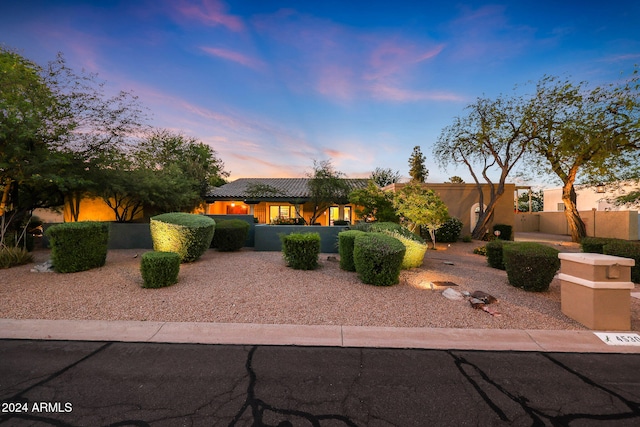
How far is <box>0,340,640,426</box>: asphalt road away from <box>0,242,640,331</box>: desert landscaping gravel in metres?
1.02

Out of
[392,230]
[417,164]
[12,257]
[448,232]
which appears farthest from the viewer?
A: [417,164]

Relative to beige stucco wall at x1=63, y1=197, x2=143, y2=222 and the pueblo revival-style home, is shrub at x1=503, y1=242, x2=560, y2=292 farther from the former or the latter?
beige stucco wall at x1=63, y1=197, x2=143, y2=222

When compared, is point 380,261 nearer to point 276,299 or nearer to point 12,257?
point 276,299

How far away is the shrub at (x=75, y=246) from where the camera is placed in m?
7.21

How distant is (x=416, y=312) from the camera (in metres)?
4.98

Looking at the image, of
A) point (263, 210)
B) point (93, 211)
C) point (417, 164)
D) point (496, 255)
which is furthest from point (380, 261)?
point (417, 164)

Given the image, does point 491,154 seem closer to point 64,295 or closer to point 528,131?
point 528,131

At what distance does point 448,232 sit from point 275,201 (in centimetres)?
1247

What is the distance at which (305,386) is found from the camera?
2869 mm

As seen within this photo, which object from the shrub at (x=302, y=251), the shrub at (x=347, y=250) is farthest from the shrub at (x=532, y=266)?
the shrub at (x=302, y=251)

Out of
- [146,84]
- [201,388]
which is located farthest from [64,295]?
[146,84]

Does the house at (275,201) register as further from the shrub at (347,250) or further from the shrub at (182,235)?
the shrub at (347,250)

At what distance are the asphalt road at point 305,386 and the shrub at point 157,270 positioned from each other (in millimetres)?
2385

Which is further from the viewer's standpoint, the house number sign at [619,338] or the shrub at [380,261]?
the shrub at [380,261]
